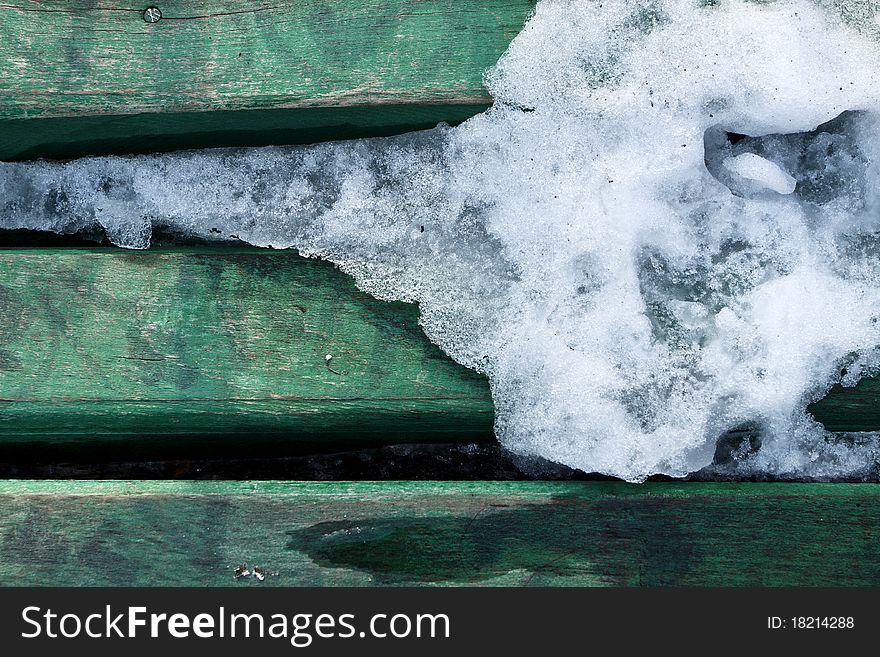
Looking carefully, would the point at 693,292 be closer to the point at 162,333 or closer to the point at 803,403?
the point at 803,403

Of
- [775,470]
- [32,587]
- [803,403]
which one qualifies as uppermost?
[803,403]

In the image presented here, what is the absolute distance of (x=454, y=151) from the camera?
55.4 inches

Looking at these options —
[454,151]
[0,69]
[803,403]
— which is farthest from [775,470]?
[0,69]

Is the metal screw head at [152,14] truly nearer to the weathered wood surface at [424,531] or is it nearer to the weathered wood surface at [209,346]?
the weathered wood surface at [209,346]

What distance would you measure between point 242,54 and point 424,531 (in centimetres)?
88

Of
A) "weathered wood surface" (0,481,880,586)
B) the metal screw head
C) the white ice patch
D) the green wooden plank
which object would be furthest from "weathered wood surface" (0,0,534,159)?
"weathered wood surface" (0,481,880,586)

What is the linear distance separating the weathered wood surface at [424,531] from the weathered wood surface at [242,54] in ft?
2.18

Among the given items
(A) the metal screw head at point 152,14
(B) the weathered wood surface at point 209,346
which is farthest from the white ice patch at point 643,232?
(A) the metal screw head at point 152,14

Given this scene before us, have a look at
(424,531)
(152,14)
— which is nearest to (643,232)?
(424,531)

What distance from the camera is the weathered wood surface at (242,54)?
1242 mm

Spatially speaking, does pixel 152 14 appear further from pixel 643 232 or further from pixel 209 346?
pixel 643 232

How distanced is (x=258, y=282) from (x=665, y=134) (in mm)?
804

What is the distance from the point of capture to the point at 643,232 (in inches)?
55.8

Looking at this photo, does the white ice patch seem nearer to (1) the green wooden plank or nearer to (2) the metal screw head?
(1) the green wooden plank
